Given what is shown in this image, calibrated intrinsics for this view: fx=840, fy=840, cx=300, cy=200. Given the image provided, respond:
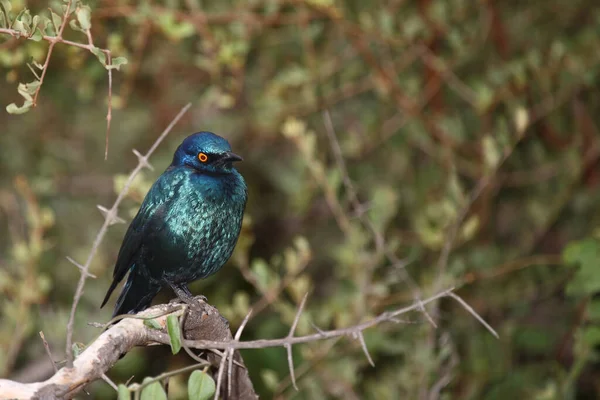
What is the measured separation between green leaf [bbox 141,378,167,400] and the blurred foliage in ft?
5.87

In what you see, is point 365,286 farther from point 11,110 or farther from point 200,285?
point 11,110

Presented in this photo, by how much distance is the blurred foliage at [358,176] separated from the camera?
4.14 metres

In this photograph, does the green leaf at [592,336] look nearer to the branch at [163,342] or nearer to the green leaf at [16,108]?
the branch at [163,342]

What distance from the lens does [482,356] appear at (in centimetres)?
474

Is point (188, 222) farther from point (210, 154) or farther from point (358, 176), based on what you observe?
point (358, 176)

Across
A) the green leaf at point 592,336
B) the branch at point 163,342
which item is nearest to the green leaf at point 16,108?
the branch at point 163,342

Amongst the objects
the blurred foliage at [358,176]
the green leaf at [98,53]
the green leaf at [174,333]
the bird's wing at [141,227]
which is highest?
the green leaf at [98,53]

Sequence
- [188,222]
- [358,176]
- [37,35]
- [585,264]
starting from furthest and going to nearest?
[358,176] → [585,264] → [188,222] → [37,35]

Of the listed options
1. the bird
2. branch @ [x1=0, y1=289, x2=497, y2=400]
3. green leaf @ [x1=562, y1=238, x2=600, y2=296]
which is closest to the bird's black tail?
the bird

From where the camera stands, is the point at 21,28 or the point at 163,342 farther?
the point at 163,342

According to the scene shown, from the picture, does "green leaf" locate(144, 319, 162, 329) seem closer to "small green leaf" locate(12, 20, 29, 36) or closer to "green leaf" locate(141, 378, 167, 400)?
"green leaf" locate(141, 378, 167, 400)

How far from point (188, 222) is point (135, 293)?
41 centimetres

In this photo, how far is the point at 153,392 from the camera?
5.65ft

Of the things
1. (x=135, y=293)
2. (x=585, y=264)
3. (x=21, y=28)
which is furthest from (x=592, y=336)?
(x=21, y=28)
